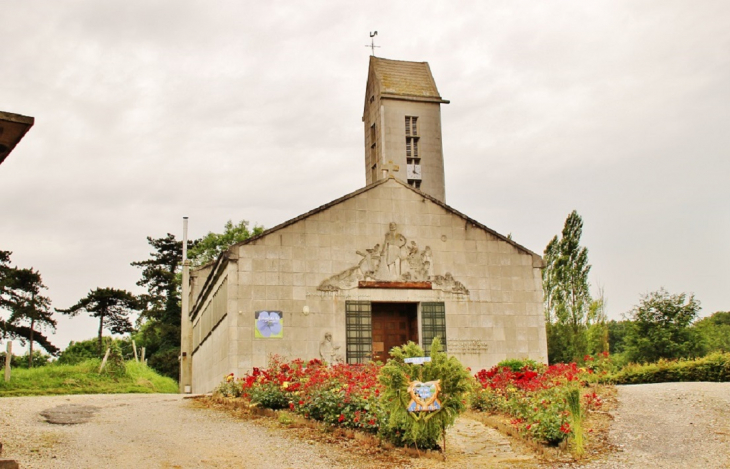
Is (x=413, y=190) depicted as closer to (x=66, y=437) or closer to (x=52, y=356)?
(x=66, y=437)

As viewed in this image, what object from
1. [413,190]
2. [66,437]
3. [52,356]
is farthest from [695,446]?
[52,356]

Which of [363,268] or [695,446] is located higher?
[363,268]

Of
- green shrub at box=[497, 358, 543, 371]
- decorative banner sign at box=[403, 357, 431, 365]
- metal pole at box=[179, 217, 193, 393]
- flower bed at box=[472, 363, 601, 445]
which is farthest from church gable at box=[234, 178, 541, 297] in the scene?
metal pole at box=[179, 217, 193, 393]

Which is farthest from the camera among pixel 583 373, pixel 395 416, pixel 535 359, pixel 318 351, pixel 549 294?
pixel 549 294

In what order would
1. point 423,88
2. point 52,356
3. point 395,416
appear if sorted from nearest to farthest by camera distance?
1. point 395,416
2. point 423,88
3. point 52,356

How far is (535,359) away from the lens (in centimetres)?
2586

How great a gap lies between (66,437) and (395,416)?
6.49 m

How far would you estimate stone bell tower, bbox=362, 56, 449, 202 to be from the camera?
42562mm

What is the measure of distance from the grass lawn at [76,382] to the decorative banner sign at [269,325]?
1027cm

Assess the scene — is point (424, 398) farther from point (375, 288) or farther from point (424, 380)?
point (375, 288)

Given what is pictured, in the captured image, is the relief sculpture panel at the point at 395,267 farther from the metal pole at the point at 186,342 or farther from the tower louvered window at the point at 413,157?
the tower louvered window at the point at 413,157

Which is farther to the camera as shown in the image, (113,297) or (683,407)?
(113,297)

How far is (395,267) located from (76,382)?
48.4ft

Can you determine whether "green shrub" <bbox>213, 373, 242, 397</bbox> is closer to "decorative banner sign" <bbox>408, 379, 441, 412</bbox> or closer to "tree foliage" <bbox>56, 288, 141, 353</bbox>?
"decorative banner sign" <bbox>408, 379, 441, 412</bbox>
